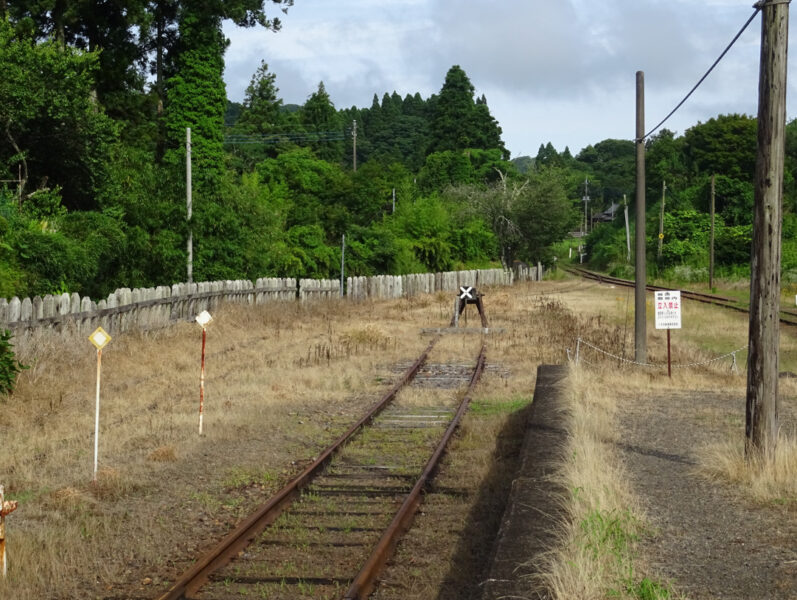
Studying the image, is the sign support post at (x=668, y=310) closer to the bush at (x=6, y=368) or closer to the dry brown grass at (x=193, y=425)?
the dry brown grass at (x=193, y=425)

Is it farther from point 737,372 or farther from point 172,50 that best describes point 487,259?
point 737,372

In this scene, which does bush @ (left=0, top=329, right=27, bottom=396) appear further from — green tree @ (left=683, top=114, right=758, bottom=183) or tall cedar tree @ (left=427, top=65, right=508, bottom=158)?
tall cedar tree @ (left=427, top=65, right=508, bottom=158)

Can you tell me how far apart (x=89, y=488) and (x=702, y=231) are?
240ft

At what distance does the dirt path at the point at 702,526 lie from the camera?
6.61 meters

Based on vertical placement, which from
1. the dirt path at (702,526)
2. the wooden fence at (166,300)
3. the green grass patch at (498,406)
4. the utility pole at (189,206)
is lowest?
the green grass patch at (498,406)

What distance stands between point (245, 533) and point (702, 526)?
3760mm

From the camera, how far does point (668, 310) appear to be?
63.7 feet

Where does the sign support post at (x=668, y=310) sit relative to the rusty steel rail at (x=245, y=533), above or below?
above

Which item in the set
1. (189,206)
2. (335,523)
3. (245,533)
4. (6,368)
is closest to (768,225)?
(335,523)

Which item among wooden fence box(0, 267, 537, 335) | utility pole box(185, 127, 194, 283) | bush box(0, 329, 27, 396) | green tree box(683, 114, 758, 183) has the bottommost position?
bush box(0, 329, 27, 396)

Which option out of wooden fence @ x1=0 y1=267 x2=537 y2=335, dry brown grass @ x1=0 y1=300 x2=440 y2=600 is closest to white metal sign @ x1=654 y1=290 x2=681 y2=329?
dry brown grass @ x1=0 y1=300 x2=440 y2=600

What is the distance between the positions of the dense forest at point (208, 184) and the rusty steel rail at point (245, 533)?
10.4 metres

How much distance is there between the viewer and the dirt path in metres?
6.61

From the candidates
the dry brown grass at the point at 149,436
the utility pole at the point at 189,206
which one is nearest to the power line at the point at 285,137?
the utility pole at the point at 189,206
